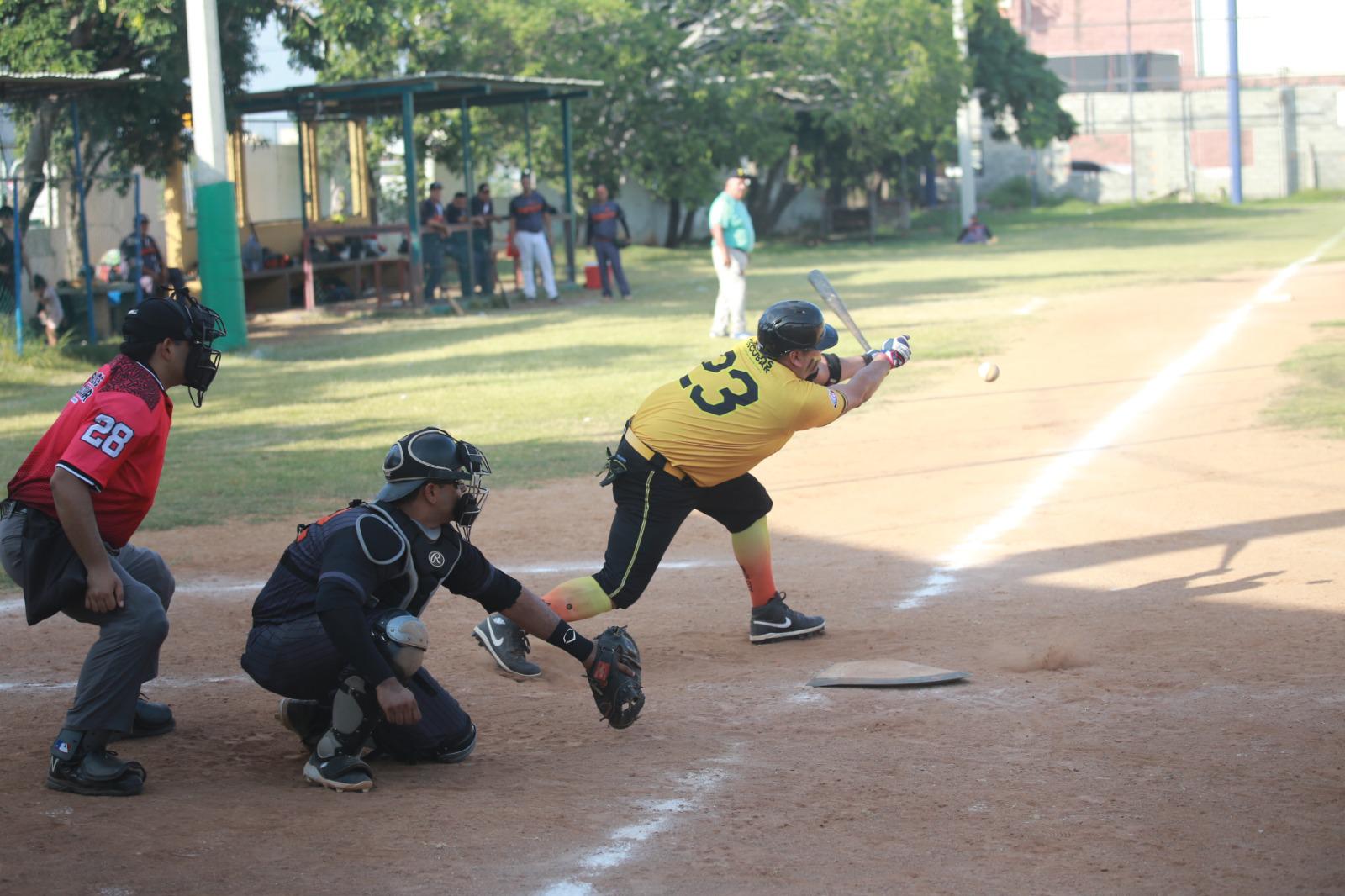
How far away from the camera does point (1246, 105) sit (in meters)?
53.7

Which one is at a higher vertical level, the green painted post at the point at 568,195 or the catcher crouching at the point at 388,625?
the green painted post at the point at 568,195

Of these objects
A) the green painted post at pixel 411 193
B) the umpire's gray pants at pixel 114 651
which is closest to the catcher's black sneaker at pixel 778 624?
the umpire's gray pants at pixel 114 651

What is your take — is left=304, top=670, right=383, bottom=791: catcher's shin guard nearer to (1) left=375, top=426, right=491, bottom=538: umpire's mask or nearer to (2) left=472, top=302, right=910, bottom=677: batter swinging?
(1) left=375, top=426, right=491, bottom=538: umpire's mask

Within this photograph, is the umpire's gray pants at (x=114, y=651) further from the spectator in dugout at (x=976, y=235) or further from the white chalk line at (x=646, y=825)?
the spectator in dugout at (x=976, y=235)

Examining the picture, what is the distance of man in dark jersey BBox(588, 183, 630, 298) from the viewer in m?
23.0

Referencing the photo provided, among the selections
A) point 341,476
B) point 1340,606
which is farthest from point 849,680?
point 341,476

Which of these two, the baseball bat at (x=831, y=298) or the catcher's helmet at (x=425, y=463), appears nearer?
the catcher's helmet at (x=425, y=463)

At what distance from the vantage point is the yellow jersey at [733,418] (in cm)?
594

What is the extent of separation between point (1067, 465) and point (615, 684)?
5.94 m

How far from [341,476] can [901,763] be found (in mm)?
6229

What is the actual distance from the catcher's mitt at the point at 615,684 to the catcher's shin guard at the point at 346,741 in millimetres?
773

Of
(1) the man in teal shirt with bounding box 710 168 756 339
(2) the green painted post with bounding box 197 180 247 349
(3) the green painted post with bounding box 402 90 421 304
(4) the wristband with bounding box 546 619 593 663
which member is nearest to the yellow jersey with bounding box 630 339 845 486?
(4) the wristband with bounding box 546 619 593 663

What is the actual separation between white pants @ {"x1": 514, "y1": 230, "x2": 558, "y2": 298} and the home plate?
18.7 metres

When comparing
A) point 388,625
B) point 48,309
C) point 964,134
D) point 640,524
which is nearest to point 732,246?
point 48,309
